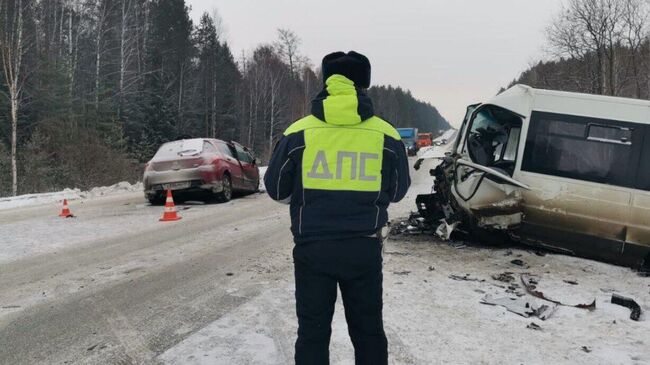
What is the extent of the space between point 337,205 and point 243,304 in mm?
2461

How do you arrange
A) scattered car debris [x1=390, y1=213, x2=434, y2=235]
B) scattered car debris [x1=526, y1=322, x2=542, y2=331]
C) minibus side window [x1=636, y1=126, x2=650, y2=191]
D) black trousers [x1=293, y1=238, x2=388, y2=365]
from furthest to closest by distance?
scattered car debris [x1=390, y1=213, x2=434, y2=235] < minibus side window [x1=636, y1=126, x2=650, y2=191] < scattered car debris [x1=526, y1=322, x2=542, y2=331] < black trousers [x1=293, y1=238, x2=388, y2=365]

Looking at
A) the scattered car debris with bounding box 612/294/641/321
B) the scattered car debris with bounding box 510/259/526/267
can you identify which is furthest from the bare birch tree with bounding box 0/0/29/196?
the scattered car debris with bounding box 612/294/641/321

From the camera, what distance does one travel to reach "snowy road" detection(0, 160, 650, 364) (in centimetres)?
367

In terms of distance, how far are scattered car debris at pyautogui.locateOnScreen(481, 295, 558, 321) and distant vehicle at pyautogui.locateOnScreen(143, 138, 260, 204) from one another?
309 inches

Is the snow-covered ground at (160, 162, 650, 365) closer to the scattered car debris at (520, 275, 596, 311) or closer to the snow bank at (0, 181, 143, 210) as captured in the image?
the scattered car debris at (520, 275, 596, 311)

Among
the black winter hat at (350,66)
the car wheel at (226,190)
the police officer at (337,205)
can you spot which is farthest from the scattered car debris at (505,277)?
the car wheel at (226,190)

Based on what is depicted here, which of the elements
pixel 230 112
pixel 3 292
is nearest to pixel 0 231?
pixel 3 292

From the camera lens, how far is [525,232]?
694 centimetres

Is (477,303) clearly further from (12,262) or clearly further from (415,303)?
(12,262)

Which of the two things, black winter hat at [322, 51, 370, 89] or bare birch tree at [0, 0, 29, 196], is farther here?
bare birch tree at [0, 0, 29, 196]

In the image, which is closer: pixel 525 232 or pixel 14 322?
pixel 14 322

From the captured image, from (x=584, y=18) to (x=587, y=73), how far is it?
4386mm

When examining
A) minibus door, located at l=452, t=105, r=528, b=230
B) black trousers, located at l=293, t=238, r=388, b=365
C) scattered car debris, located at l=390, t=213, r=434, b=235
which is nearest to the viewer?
black trousers, located at l=293, t=238, r=388, b=365

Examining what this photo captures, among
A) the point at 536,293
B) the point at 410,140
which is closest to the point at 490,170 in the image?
the point at 536,293
